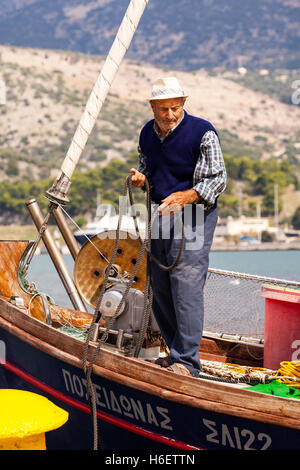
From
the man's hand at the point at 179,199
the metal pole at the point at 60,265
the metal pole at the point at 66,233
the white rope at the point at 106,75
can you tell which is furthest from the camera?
the metal pole at the point at 66,233

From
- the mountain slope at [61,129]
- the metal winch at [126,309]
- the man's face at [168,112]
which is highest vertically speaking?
the mountain slope at [61,129]

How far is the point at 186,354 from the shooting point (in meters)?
5.74

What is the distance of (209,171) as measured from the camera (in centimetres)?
561

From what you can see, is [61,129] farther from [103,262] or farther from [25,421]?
[25,421]

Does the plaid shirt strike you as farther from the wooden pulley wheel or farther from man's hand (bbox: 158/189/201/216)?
the wooden pulley wheel

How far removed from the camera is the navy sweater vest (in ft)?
18.6

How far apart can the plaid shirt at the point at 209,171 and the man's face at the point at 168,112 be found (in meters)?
0.27

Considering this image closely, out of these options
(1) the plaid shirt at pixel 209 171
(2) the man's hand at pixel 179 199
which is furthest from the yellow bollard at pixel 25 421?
(1) the plaid shirt at pixel 209 171

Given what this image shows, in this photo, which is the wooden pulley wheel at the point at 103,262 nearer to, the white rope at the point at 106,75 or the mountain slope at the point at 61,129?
the white rope at the point at 106,75

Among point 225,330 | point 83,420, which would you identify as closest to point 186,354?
point 83,420

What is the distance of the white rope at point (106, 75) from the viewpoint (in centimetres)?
780

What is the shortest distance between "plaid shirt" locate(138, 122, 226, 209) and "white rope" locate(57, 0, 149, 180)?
2.65 metres

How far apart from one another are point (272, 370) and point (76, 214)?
114 meters

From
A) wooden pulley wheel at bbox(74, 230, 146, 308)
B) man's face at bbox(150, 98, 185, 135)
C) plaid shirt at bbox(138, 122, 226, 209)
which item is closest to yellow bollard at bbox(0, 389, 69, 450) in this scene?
plaid shirt at bbox(138, 122, 226, 209)
